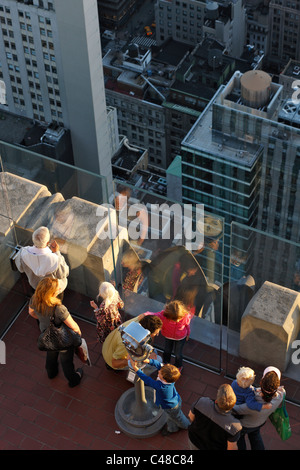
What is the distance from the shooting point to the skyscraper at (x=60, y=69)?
91.8 m

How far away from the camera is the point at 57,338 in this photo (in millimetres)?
15055

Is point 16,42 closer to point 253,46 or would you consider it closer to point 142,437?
point 253,46

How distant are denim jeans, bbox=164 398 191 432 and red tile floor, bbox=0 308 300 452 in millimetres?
189

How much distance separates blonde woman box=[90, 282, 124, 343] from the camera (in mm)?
15984

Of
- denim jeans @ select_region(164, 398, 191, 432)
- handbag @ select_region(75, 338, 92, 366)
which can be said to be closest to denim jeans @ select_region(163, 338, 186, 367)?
denim jeans @ select_region(164, 398, 191, 432)

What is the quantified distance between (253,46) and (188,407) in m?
127

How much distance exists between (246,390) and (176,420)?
158 centimetres

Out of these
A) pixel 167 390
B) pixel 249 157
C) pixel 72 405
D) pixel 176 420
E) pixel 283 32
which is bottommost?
pixel 249 157

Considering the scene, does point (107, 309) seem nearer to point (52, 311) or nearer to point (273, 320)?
point (52, 311)

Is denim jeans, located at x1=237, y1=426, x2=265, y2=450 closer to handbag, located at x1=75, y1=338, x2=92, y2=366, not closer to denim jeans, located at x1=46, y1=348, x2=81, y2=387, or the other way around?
handbag, located at x1=75, y1=338, x2=92, y2=366

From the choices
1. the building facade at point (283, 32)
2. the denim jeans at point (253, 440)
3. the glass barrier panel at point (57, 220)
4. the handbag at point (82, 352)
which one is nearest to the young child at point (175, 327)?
the handbag at point (82, 352)

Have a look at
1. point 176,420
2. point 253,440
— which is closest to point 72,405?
point 176,420

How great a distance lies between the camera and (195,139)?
8994cm

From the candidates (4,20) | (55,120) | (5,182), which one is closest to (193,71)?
(55,120)
